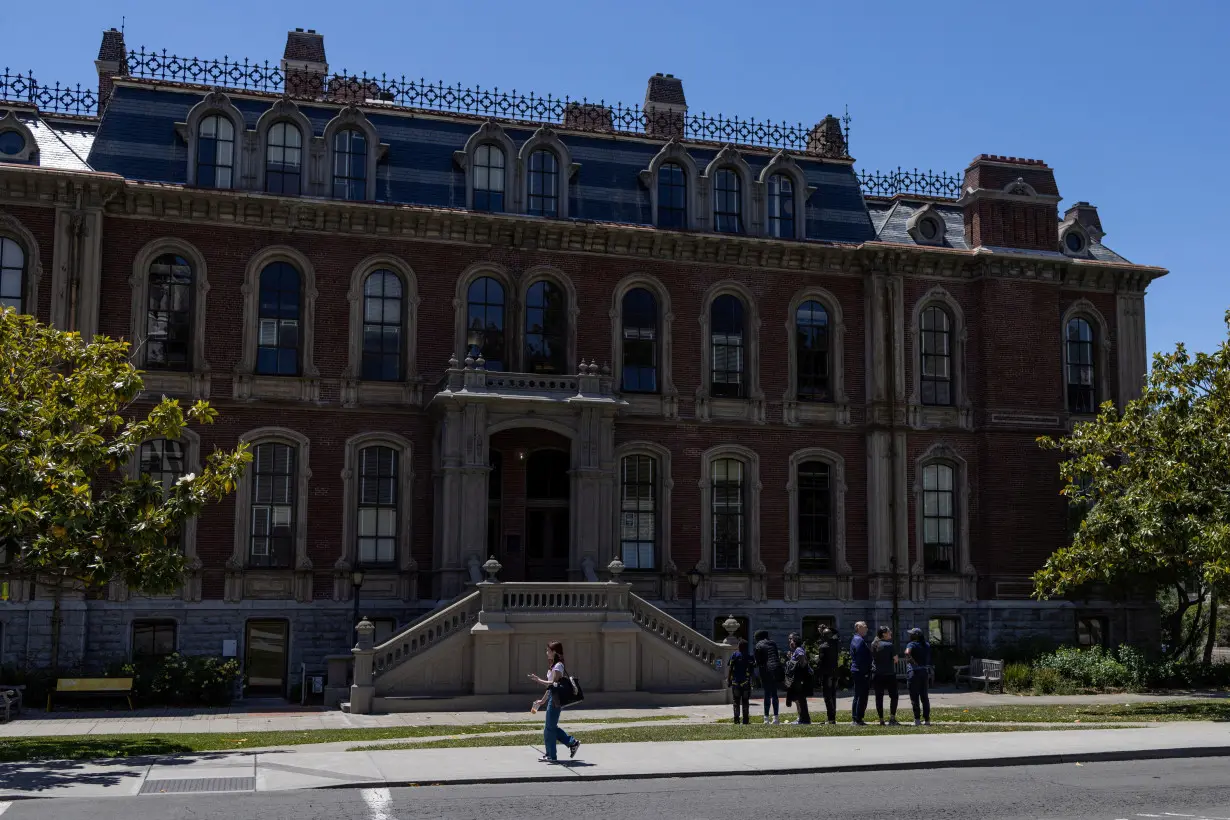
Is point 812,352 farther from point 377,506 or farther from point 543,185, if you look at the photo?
point 377,506

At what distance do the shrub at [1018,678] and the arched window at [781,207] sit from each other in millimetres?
12103

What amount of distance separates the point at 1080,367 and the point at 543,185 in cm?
1530

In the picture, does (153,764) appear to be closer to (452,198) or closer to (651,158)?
(452,198)

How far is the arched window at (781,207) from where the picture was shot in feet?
113

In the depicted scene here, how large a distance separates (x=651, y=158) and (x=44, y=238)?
1485cm

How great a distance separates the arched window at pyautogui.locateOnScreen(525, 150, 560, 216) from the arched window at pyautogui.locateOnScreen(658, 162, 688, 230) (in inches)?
109

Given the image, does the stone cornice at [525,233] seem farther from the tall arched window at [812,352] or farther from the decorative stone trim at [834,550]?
the decorative stone trim at [834,550]

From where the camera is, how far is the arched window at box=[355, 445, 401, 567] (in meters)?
30.5

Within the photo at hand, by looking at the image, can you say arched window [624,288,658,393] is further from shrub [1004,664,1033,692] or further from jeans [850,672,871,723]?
jeans [850,672,871,723]

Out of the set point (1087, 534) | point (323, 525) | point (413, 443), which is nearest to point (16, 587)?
point (323, 525)

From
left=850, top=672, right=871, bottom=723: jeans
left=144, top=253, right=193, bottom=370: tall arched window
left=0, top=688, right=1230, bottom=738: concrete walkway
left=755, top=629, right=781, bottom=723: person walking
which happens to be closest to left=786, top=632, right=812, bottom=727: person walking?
left=755, top=629, right=781, bottom=723: person walking

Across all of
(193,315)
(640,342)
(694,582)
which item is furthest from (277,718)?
(640,342)

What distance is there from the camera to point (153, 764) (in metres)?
17.1

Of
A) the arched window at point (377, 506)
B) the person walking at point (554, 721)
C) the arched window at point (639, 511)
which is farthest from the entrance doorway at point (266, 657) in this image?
the person walking at point (554, 721)
